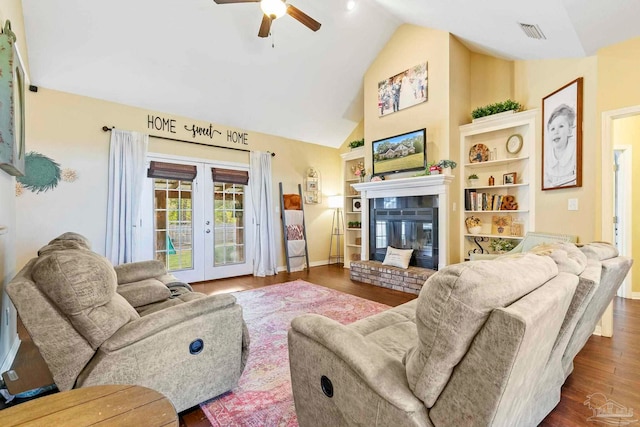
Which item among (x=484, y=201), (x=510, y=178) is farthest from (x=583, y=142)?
(x=484, y=201)

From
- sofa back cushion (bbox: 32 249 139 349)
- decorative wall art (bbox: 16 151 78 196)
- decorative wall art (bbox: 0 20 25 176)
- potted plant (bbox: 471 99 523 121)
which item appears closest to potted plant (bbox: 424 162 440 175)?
potted plant (bbox: 471 99 523 121)

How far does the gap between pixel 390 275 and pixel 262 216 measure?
2.48 metres

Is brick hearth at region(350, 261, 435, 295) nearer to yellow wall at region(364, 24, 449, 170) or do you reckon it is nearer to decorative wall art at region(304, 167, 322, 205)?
yellow wall at region(364, 24, 449, 170)

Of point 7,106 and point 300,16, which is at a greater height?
point 300,16

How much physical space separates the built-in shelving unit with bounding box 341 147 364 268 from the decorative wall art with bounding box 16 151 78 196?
448 cm

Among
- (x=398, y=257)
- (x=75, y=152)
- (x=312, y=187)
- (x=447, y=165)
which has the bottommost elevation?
(x=398, y=257)

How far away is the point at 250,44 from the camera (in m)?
4.03

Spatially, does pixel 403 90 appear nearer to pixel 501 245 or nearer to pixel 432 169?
pixel 432 169

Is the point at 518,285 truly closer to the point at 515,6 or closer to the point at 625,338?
the point at 625,338

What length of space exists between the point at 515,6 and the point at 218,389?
155 inches

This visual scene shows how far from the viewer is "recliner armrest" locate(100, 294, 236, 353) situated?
53.3 inches

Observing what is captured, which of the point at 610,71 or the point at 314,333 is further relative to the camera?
the point at 610,71

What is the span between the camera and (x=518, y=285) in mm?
870

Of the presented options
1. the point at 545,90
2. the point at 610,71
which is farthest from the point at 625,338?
the point at 545,90
